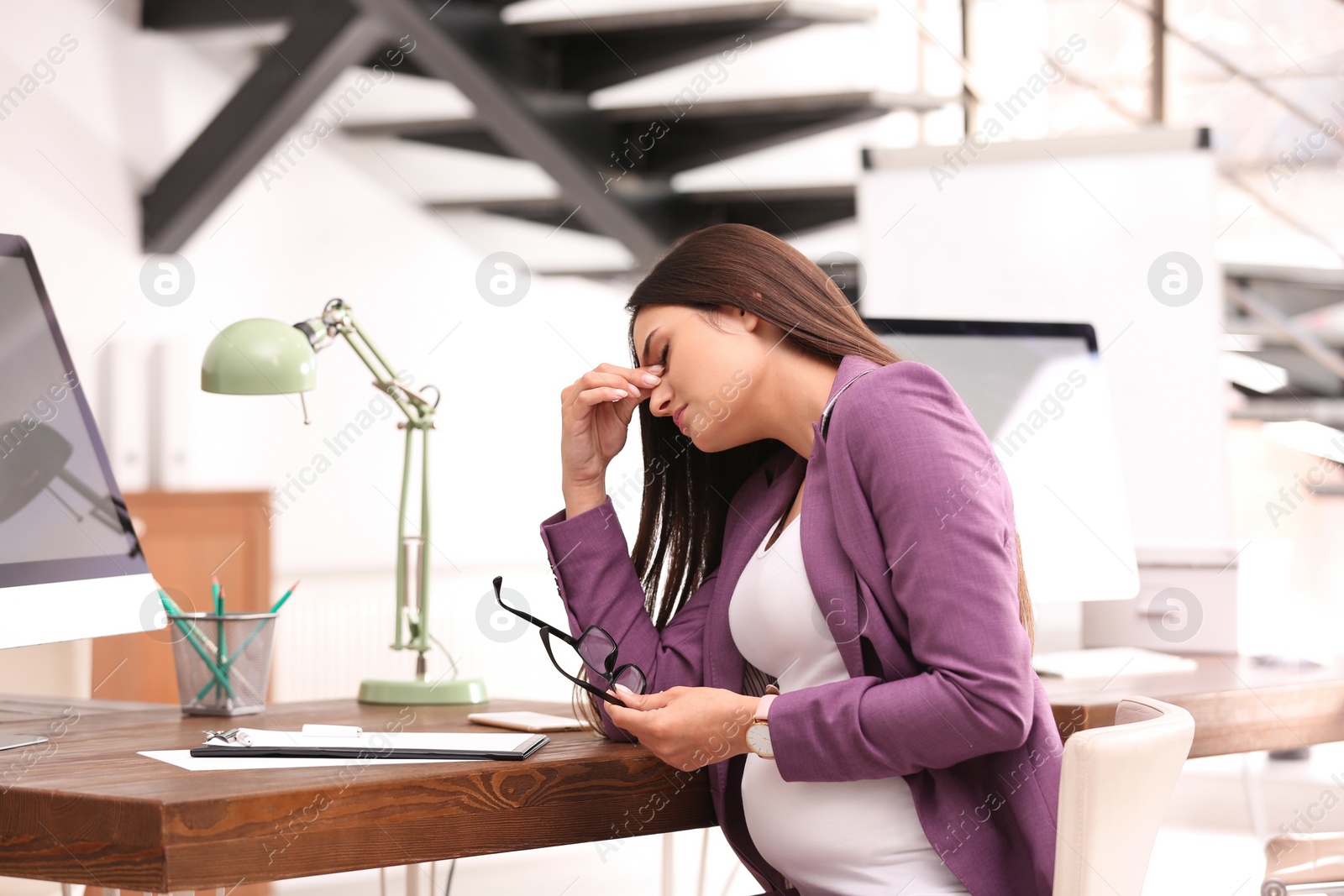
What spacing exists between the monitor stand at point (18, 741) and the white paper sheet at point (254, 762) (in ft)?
0.57

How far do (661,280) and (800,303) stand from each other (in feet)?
0.54

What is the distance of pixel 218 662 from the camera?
159 cm

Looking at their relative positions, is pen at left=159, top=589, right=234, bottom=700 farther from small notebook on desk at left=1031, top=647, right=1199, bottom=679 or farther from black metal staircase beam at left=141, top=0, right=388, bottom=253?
black metal staircase beam at left=141, top=0, right=388, bottom=253

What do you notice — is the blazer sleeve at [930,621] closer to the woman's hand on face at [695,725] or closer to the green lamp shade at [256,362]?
the woman's hand on face at [695,725]

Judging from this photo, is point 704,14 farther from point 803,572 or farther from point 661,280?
point 803,572

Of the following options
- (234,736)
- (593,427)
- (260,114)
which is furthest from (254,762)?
(260,114)

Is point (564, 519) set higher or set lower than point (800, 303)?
lower

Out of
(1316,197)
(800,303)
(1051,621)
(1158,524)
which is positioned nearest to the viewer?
(800,303)

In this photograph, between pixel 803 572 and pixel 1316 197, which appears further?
pixel 1316 197

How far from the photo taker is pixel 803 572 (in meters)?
1.28

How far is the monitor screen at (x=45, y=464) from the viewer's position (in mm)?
1399

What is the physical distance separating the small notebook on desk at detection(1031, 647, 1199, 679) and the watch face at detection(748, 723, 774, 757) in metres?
0.72

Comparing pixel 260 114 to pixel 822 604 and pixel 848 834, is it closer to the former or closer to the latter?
pixel 822 604

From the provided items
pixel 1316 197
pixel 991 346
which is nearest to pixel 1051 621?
pixel 991 346
